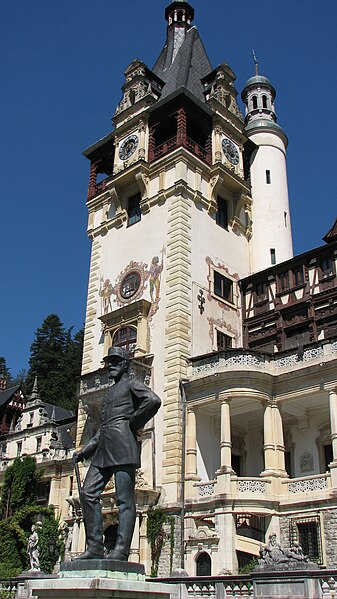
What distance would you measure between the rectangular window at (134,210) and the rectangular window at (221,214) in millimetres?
4711

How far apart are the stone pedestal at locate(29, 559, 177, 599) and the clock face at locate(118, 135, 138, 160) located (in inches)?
1326

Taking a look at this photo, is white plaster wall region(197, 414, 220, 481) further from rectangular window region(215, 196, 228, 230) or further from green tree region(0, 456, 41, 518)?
green tree region(0, 456, 41, 518)

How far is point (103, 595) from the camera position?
789 centimetres

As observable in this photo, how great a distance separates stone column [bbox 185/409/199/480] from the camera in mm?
→ 28578

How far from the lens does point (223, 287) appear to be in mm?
36062

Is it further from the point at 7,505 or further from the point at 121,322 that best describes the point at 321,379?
the point at 7,505

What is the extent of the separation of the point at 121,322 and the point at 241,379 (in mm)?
8882

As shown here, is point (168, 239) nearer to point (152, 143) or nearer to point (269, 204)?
point (152, 143)

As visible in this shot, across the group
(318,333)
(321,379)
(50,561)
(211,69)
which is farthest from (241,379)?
(211,69)

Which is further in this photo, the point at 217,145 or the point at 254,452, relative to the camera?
the point at 217,145

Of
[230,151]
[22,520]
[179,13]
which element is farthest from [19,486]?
[179,13]

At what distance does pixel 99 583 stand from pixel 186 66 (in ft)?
134

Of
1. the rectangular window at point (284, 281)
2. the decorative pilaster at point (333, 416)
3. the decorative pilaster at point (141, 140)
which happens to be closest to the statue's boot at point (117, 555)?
the decorative pilaster at point (333, 416)

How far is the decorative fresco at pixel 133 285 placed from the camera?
34281 mm
